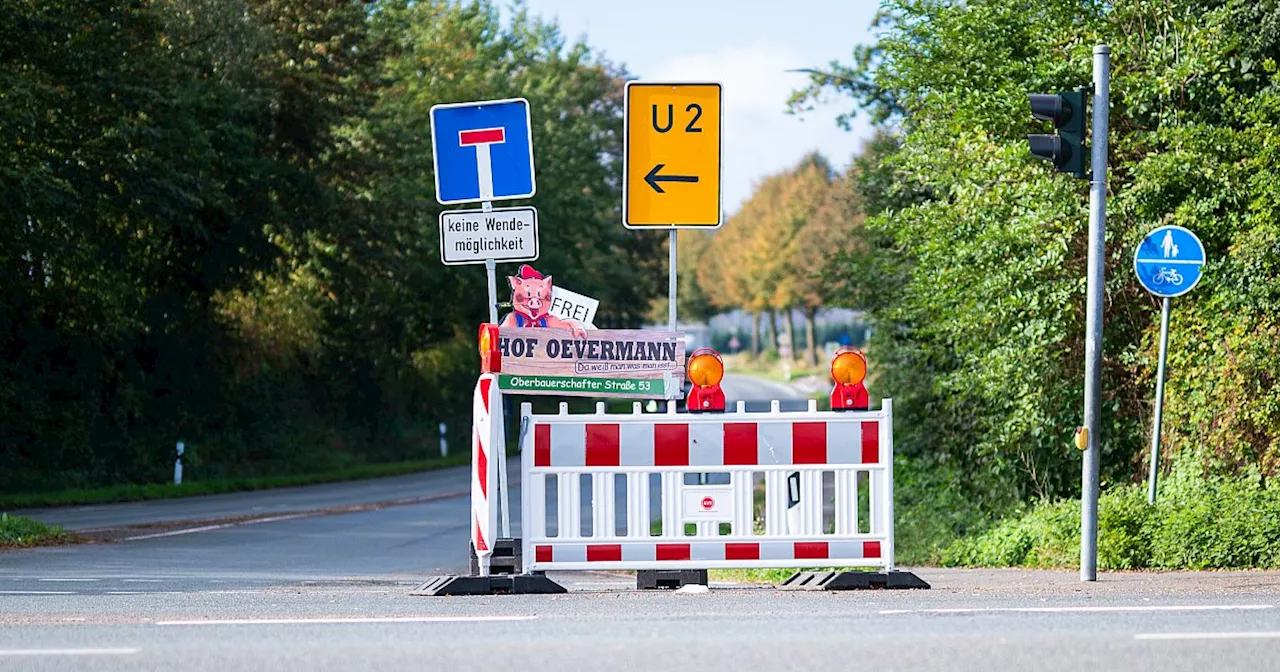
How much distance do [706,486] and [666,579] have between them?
838mm

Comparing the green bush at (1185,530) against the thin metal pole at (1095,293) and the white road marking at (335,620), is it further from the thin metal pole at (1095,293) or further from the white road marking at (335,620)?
the white road marking at (335,620)

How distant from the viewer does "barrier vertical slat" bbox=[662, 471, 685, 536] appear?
39.1 feet

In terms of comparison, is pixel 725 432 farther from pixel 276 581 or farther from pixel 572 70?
pixel 572 70

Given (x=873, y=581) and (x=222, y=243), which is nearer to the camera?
(x=873, y=581)

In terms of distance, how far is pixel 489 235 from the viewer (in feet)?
42.5

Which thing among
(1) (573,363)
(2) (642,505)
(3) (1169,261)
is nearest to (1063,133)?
(3) (1169,261)

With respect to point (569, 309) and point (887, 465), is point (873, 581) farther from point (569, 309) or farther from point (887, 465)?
point (569, 309)

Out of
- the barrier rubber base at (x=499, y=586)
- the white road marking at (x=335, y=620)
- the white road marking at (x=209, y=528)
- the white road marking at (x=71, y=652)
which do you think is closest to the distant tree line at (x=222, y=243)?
the white road marking at (x=209, y=528)

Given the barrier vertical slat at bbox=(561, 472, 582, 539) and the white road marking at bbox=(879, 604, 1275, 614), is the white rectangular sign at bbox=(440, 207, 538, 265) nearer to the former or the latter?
the barrier vertical slat at bbox=(561, 472, 582, 539)

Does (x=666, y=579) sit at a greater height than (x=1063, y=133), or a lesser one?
lesser

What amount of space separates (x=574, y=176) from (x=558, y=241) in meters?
6.88

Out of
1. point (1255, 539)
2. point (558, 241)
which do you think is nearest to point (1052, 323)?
point (1255, 539)

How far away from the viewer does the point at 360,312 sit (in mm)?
50000

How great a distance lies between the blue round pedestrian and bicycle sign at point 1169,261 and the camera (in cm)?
1502
